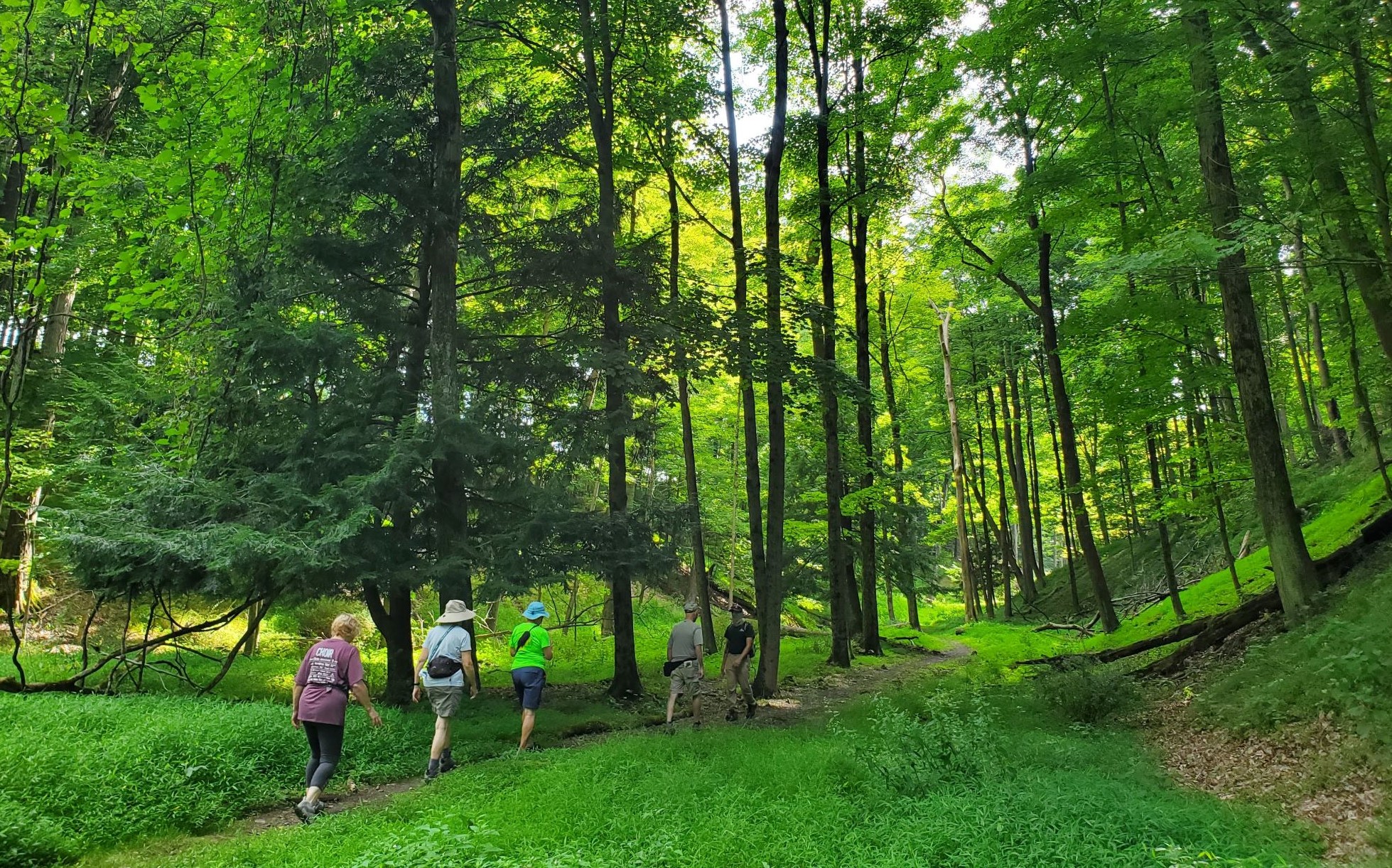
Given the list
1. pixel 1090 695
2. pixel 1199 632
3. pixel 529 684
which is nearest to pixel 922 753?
pixel 1090 695

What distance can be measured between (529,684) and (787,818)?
4.11 metres

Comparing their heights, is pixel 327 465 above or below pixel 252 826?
above

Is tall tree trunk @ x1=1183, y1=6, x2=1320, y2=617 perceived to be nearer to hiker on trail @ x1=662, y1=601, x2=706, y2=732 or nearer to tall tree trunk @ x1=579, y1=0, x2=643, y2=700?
hiker on trail @ x1=662, y1=601, x2=706, y2=732

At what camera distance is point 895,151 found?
637 inches

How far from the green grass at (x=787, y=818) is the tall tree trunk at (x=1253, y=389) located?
11.5 feet

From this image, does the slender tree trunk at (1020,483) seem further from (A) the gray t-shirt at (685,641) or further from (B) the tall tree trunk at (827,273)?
(A) the gray t-shirt at (685,641)

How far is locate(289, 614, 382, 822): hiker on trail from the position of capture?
6.15 metres

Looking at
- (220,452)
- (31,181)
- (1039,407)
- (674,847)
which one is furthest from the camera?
(1039,407)

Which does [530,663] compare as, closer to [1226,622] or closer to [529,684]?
[529,684]

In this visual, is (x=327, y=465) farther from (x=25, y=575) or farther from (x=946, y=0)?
(x=946, y=0)

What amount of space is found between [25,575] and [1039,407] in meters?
29.6

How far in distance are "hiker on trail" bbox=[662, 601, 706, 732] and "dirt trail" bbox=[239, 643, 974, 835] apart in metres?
0.54

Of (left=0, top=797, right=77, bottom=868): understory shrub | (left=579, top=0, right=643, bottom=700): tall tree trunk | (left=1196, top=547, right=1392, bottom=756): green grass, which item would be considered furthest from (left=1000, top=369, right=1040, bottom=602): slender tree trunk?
(left=0, top=797, right=77, bottom=868): understory shrub

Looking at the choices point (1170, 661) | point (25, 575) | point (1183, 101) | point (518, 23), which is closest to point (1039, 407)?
point (1170, 661)
